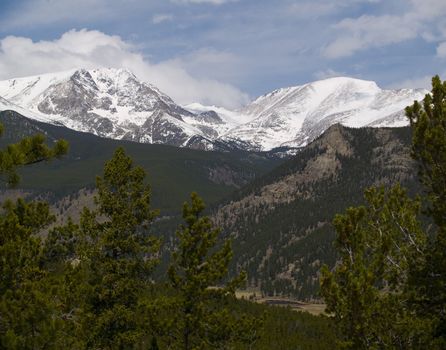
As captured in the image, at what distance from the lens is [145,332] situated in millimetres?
36000

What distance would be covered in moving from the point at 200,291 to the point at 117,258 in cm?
730

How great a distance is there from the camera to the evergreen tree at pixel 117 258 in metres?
35.1

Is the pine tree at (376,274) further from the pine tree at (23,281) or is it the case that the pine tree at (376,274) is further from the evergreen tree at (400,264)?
the pine tree at (23,281)

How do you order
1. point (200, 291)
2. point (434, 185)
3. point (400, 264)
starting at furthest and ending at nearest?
point (200, 291) → point (400, 264) → point (434, 185)

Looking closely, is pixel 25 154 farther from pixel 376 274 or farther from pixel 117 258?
pixel 117 258

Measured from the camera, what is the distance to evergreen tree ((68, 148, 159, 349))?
35125mm

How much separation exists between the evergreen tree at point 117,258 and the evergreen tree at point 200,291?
3387 millimetres

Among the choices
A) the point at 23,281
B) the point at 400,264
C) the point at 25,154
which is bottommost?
the point at 23,281

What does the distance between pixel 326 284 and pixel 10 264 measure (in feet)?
40.9

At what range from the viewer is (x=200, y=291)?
110 feet

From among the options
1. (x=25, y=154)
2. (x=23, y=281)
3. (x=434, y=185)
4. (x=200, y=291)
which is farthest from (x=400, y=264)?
(x=25, y=154)

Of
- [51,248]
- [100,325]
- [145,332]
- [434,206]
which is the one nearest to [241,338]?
[145,332]

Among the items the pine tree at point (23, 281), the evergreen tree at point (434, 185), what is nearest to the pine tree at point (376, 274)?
the evergreen tree at point (434, 185)

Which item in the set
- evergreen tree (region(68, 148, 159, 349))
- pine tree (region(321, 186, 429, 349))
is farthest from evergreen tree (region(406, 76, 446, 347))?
evergreen tree (region(68, 148, 159, 349))
